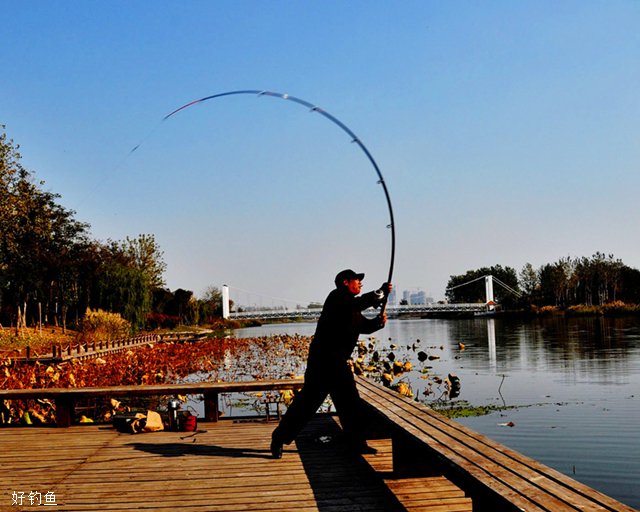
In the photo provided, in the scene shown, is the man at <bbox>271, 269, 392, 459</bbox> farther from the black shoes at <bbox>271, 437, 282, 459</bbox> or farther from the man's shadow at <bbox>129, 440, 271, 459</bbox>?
the man's shadow at <bbox>129, 440, 271, 459</bbox>

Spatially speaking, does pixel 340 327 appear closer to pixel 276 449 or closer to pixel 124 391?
pixel 276 449

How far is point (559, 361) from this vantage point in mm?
28484

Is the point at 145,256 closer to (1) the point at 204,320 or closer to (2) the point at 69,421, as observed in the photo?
(1) the point at 204,320

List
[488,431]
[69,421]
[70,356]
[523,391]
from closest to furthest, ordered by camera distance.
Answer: [69,421] < [488,431] < [523,391] < [70,356]

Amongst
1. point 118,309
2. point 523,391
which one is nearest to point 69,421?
point 523,391

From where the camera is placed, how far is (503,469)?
4320mm

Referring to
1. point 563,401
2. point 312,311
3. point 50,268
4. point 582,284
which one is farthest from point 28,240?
point 582,284

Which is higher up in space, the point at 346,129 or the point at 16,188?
the point at 16,188

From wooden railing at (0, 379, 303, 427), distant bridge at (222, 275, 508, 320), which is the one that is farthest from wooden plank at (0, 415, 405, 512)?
distant bridge at (222, 275, 508, 320)

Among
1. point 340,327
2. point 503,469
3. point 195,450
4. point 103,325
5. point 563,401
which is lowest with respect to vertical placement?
point 563,401

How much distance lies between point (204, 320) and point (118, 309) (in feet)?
144

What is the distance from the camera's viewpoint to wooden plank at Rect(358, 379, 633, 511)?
3.58 metres

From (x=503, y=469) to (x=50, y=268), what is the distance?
49.3 metres

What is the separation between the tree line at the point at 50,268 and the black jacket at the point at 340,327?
1362 inches
